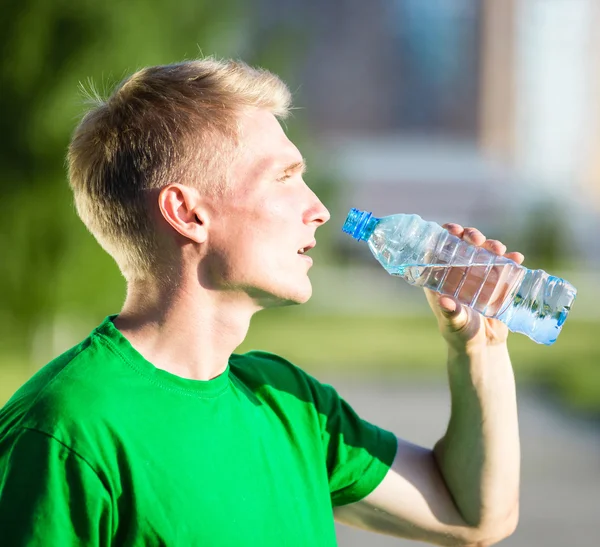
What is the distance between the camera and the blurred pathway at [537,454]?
7.32 metres

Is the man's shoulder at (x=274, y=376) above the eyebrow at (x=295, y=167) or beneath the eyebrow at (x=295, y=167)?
beneath

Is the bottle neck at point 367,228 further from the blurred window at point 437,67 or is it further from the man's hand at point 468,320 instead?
the blurred window at point 437,67

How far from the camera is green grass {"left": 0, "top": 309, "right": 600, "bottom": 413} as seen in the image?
43.8ft

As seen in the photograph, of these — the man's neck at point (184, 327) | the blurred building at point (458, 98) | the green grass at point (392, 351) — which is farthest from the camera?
the blurred building at point (458, 98)

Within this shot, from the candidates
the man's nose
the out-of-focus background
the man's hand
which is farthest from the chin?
the out-of-focus background

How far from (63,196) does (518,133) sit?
32162mm

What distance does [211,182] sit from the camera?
211cm

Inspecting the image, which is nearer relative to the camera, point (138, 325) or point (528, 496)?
point (138, 325)

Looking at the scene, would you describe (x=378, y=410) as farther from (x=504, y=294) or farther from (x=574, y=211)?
Result: (x=574, y=211)

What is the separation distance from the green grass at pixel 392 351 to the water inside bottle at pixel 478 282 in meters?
8.04

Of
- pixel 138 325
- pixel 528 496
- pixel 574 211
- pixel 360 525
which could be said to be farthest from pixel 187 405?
pixel 574 211

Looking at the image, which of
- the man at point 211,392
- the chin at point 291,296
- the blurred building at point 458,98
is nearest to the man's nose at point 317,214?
the man at point 211,392

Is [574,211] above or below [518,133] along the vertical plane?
below

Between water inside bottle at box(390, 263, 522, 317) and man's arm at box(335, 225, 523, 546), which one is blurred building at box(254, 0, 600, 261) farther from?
man's arm at box(335, 225, 523, 546)
